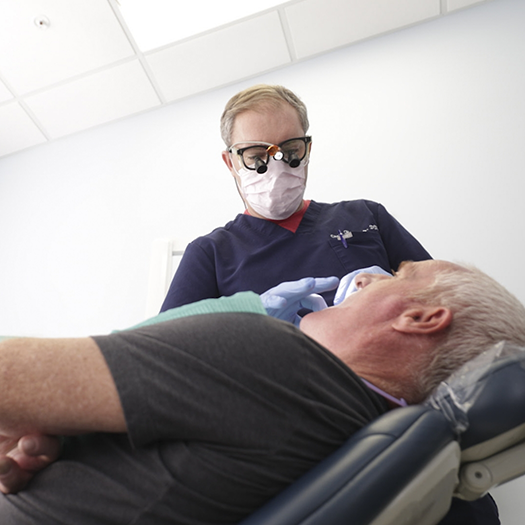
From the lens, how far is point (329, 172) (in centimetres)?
232

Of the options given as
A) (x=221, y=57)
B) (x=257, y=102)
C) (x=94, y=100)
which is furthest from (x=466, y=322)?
(x=94, y=100)

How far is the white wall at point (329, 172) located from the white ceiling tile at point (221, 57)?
86 mm

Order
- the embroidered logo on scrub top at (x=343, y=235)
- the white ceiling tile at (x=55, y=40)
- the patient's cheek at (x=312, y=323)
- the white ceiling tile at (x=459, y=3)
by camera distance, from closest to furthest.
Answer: the patient's cheek at (x=312, y=323), the embroidered logo on scrub top at (x=343, y=235), the white ceiling tile at (x=55, y=40), the white ceiling tile at (x=459, y=3)

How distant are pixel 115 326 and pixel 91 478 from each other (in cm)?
187

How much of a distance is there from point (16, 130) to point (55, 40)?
787 mm

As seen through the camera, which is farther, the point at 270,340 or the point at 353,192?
the point at 353,192

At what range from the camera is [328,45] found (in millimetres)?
2619

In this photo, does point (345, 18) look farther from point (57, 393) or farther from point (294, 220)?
point (57, 393)

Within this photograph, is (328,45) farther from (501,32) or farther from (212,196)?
(212,196)

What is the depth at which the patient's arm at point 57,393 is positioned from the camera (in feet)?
1.75

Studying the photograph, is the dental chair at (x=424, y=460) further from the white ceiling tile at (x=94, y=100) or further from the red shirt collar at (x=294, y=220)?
the white ceiling tile at (x=94, y=100)

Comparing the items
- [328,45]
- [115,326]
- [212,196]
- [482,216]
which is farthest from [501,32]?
[115,326]

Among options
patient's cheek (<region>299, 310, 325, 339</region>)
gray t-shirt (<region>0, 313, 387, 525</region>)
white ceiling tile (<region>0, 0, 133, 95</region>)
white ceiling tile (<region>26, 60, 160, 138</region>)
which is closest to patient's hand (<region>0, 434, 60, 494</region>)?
gray t-shirt (<region>0, 313, 387, 525</region>)

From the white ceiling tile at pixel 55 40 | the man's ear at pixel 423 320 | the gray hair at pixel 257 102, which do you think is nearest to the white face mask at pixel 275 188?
the gray hair at pixel 257 102
